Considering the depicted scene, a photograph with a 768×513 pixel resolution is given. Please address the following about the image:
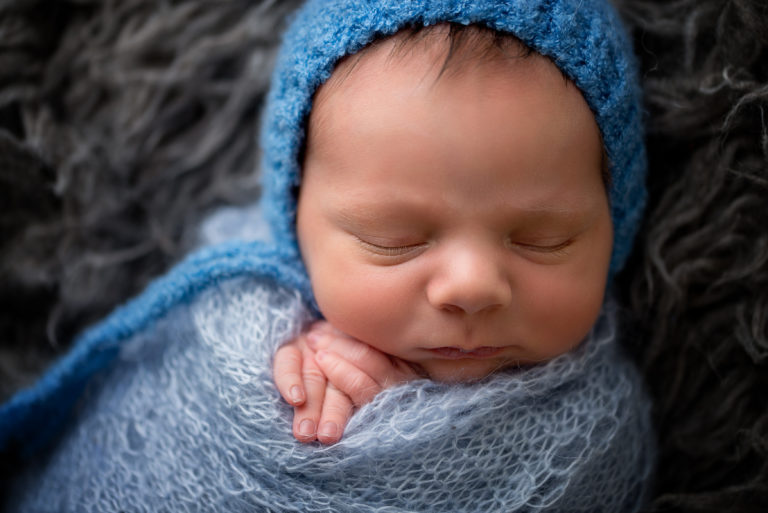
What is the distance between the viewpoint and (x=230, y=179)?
48.8 inches

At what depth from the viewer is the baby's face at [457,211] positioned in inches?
31.4

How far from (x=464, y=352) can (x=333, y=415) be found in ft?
0.59

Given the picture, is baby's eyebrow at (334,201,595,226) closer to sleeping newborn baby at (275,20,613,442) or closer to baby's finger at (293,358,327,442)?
Result: sleeping newborn baby at (275,20,613,442)

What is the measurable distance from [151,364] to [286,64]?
0.47 m

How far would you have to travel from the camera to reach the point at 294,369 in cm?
90

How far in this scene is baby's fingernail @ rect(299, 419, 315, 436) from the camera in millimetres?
856

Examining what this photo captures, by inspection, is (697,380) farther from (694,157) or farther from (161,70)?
(161,70)

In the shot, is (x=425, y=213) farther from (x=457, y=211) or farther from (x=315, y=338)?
(x=315, y=338)

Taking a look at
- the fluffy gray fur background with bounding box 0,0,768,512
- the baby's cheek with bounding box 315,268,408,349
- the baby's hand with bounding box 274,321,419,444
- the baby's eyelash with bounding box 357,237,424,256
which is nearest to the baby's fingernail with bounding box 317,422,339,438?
the baby's hand with bounding box 274,321,419,444

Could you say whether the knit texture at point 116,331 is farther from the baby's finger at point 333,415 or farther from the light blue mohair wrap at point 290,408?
the baby's finger at point 333,415

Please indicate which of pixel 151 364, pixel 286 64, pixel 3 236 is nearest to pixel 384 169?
pixel 286 64

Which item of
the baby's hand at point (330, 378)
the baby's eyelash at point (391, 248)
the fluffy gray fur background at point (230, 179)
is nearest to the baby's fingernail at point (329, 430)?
the baby's hand at point (330, 378)

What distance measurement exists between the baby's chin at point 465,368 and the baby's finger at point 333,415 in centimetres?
12

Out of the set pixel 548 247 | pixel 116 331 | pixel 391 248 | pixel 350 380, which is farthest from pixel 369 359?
pixel 116 331
